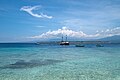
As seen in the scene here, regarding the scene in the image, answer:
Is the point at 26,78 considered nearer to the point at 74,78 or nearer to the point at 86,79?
the point at 74,78

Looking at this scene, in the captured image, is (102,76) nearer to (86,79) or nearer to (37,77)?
(86,79)

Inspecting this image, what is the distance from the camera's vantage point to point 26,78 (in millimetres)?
16547

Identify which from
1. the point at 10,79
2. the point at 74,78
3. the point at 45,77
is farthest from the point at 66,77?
the point at 10,79

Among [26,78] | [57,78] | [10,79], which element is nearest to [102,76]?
[57,78]

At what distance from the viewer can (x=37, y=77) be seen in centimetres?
1670

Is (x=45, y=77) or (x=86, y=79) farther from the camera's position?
(x=45, y=77)

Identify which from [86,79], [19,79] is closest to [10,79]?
[19,79]

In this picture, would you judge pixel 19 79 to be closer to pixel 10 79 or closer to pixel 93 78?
pixel 10 79

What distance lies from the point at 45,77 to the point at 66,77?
1.87m

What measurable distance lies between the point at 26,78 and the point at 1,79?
6.93ft

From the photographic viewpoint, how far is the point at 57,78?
1617cm

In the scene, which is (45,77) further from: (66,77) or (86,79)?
(86,79)

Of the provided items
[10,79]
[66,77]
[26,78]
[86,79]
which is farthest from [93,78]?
[10,79]

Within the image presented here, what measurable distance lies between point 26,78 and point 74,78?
13.9 ft
